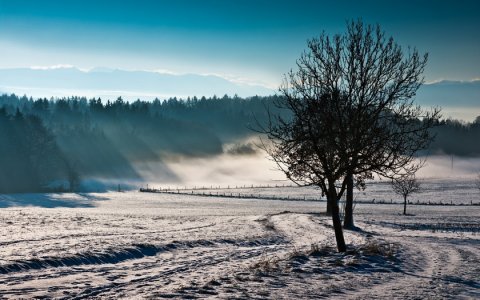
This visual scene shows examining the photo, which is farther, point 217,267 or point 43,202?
point 43,202

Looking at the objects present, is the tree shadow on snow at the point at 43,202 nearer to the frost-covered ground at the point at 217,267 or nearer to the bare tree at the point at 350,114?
the frost-covered ground at the point at 217,267

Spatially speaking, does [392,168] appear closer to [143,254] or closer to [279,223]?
[143,254]

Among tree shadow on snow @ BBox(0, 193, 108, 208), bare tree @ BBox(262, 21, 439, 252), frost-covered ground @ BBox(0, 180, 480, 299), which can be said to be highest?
bare tree @ BBox(262, 21, 439, 252)

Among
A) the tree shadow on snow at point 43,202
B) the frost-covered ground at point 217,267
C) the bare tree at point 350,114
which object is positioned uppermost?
the bare tree at point 350,114

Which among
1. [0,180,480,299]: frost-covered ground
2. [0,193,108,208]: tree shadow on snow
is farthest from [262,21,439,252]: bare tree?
[0,193,108,208]: tree shadow on snow

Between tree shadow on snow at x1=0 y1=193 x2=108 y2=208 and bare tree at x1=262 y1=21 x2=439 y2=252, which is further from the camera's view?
tree shadow on snow at x1=0 y1=193 x2=108 y2=208

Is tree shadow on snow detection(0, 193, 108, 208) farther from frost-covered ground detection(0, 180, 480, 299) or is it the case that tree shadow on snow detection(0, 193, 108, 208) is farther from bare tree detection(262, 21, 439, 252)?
bare tree detection(262, 21, 439, 252)

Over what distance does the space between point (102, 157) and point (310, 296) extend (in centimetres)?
17392

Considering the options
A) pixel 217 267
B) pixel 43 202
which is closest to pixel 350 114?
pixel 217 267

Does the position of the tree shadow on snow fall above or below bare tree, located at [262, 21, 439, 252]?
below

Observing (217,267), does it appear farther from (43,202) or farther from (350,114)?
(43,202)

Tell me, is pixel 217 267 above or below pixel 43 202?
above

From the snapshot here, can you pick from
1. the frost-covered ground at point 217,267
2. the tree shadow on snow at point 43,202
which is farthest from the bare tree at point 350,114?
the tree shadow on snow at point 43,202

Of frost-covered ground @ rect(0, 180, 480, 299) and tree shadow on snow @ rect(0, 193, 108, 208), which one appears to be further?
tree shadow on snow @ rect(0, 193, 108, 208)
